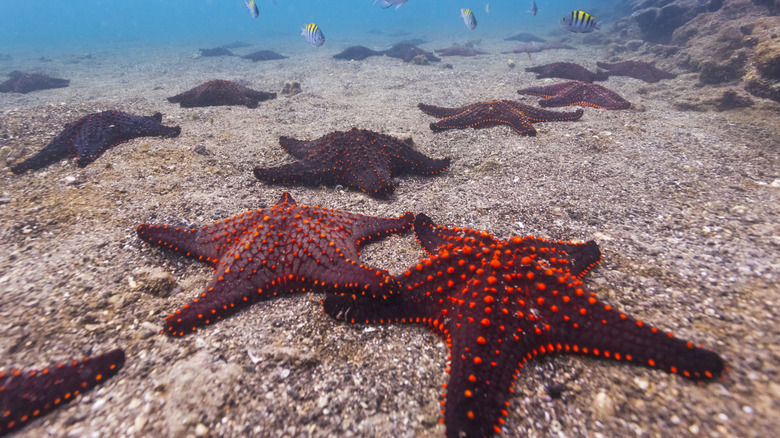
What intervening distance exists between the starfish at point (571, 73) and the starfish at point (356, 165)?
43.8ft

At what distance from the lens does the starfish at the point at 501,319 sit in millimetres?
2697

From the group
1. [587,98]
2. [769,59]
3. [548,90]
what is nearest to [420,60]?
[548,90]

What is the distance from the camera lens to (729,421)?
2443 millimetres

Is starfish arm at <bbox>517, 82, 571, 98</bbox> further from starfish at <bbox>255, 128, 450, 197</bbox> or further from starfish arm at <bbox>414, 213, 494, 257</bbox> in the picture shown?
starfish arm at <bbox>414, 213, 494, 257</bbox>

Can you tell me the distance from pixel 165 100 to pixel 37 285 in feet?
43.7

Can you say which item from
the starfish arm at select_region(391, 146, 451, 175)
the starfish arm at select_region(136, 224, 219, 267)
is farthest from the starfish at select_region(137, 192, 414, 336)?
the starfish arm at select_region(391, 146, 451, 175)

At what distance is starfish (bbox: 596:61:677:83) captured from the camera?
15.3 m

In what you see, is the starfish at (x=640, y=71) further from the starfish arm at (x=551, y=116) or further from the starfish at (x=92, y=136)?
the starfish at (x=92, y=136)

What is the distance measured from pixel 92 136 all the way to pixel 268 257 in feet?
25.5

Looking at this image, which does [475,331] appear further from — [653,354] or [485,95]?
[485,95]

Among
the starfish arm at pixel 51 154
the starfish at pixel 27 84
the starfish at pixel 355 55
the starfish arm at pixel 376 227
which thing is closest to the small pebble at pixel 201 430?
the starfish arm at pixel 376 227

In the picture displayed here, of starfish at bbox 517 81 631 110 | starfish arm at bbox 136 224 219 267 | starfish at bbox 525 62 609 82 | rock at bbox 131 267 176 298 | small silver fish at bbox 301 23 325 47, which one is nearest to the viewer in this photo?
rock at bbox 131 267 176 298

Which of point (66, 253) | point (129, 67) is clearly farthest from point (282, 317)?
point (129, 67)

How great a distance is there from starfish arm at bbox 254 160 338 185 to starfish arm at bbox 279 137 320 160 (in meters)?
0.48
